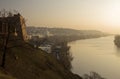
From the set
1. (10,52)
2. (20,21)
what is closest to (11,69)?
(10,52)

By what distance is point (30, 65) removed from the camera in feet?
72.0

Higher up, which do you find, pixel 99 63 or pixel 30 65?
pixel 30 65

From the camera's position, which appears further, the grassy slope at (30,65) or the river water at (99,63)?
the river water at (99,63)

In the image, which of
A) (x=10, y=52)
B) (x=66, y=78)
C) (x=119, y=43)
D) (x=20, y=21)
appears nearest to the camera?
(x=10, y=52)

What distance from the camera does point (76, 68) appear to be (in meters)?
51.5

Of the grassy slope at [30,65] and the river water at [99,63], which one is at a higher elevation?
the grassy slope at [30,65]

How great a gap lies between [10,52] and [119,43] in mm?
102476

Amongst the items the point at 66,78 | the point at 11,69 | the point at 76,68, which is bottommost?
the point at 76,68

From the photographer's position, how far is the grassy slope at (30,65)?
759 inches

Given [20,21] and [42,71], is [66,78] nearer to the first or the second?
[42,71]

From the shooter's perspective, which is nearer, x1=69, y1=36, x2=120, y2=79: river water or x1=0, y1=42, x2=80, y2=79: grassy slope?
Result: x1=0, y1=42, x2=80, y2=79: grassy slope

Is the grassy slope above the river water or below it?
above

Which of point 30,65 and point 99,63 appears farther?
point 99,63

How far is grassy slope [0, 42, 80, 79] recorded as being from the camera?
63.3 feet
